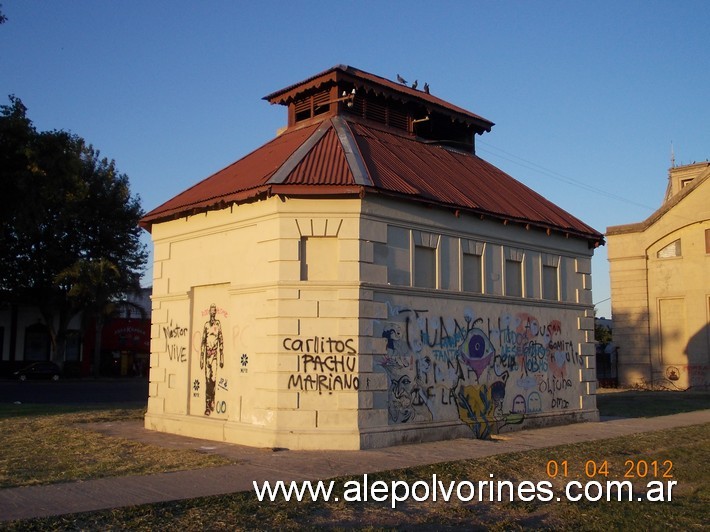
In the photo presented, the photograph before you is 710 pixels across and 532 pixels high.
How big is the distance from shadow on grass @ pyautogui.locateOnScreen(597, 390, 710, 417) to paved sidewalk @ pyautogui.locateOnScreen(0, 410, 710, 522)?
17.2 feet

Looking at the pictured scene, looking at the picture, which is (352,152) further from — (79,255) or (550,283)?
(79,255)

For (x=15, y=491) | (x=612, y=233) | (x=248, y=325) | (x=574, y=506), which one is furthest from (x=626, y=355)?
(x=15, y=491)

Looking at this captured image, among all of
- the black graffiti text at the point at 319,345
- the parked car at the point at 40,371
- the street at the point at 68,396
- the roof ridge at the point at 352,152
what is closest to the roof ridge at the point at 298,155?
the roof ridge at the point at 352,152

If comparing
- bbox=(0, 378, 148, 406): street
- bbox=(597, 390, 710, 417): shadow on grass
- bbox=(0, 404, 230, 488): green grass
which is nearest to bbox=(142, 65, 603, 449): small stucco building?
bbox=(0, 404, 230, 488): green grass

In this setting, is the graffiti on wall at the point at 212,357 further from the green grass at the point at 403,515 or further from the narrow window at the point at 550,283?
the narrow window at the point at 550,283

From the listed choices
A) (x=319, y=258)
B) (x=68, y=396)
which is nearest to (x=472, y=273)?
(x=319, y=258)

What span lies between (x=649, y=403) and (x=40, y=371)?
1446 inches

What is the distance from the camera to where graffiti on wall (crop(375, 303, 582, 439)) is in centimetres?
1603

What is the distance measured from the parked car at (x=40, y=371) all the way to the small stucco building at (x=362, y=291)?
31.7 meters

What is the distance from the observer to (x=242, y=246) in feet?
54.3

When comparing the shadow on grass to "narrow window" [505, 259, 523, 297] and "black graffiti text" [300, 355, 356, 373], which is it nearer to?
"narrow window" [505, 259, 523, 297]

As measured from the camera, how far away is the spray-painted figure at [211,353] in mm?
17094

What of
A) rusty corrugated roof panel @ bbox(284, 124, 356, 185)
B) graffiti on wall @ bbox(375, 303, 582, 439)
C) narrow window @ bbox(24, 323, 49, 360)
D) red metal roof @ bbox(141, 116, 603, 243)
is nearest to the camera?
rusty corrugated roof panel @ bbox(284, 124, 356, 185)

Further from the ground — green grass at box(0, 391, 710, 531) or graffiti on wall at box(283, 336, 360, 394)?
graffiti on wall at box(283, 336, 360, 394)
